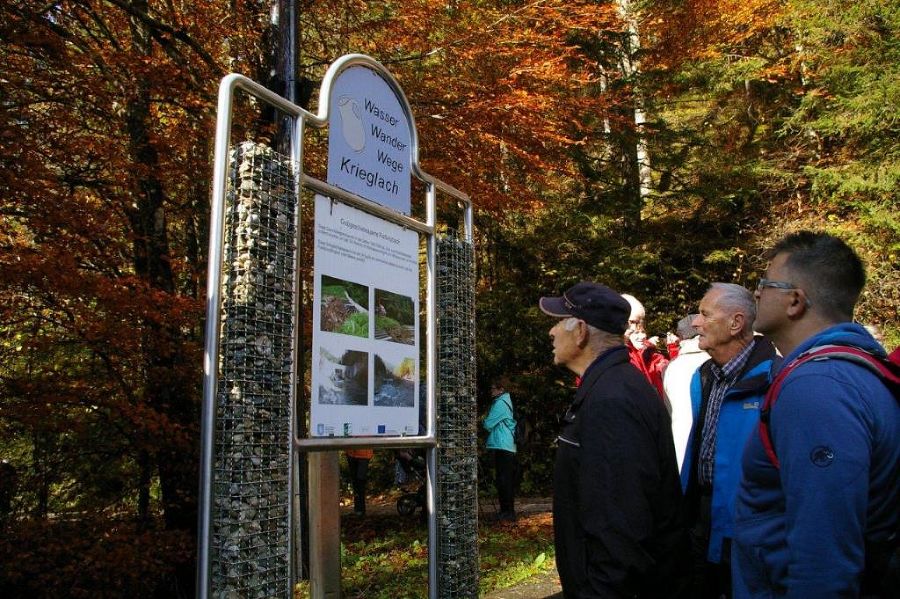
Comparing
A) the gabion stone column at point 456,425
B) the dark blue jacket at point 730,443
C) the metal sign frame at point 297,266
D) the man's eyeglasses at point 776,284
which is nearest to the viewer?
the man's eyeglasses at point 776,284

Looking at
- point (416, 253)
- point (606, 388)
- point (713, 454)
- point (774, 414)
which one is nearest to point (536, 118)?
point (416, 253)

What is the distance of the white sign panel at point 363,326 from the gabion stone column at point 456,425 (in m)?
0.48

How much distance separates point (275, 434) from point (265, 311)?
1.66ft

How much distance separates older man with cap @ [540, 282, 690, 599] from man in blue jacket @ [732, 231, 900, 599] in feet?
1.17

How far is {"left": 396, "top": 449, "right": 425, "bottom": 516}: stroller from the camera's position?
39.7ft

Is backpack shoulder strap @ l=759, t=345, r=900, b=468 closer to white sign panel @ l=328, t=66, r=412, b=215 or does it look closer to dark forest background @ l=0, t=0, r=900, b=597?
white sign panel @ l=328, t=66, r=412, b=215

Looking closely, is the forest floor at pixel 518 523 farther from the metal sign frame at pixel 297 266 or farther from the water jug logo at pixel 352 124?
the water jug logo at pixel 352 124

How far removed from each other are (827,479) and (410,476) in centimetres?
1170

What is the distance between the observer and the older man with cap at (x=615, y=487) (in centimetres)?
239

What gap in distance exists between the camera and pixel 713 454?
136 inches

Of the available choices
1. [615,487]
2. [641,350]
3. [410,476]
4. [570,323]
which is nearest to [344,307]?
[570,323]

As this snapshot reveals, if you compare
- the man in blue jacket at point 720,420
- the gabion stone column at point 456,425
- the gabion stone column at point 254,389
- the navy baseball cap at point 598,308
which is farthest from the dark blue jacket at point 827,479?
the gabion stone column at point 456,425

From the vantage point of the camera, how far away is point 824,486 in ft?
5.86

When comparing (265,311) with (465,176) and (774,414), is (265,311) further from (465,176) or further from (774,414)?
(465,176)
